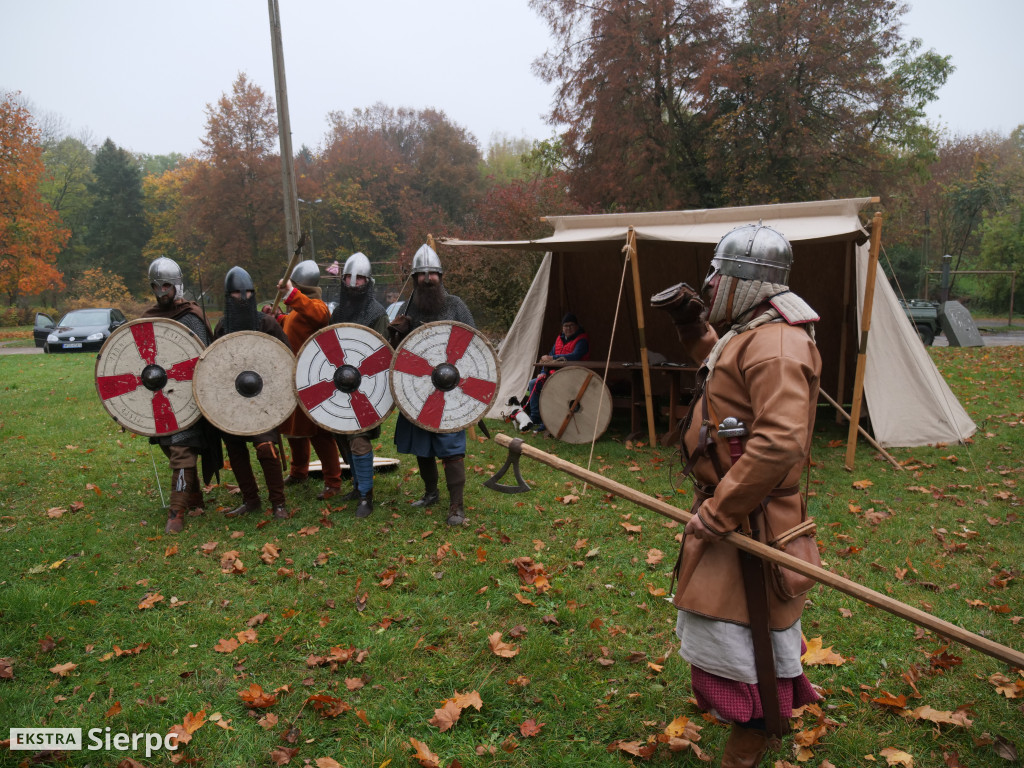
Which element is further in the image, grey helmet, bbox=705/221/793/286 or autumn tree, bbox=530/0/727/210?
autumn tree, bbox=530/0/727/210

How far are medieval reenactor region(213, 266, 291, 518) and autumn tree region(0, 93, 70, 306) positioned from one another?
27538mm

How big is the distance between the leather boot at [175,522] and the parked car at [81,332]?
15083 mm

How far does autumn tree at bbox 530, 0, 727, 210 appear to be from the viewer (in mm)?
14938

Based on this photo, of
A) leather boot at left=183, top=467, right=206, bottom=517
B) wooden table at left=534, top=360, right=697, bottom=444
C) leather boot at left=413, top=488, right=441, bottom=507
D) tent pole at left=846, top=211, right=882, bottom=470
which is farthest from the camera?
wooden table at left=534, top=360, right=697, bottom=444

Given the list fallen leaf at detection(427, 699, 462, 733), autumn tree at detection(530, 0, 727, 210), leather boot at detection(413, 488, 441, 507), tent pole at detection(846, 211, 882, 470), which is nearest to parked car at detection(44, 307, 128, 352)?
autumn tree at detection(530, 0, 727, 210)

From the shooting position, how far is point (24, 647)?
310 centimetres

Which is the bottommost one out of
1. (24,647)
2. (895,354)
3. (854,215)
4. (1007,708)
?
(1007,708)

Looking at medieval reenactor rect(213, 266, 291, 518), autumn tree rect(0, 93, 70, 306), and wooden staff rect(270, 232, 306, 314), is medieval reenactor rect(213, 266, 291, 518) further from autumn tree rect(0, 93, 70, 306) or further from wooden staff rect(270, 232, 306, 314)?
autumn tree rect(0, 93, 70, 306)

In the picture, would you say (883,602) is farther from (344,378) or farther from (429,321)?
(344,378)

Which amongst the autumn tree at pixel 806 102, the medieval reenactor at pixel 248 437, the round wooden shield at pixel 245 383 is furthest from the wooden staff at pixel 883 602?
the autumn tree at pixel 806 102

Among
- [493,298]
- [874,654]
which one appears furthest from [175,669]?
[493,298]

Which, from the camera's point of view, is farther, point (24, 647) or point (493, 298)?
point (493, 298)

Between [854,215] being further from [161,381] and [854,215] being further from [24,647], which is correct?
[24,647]

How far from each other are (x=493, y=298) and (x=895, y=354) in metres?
8.83
